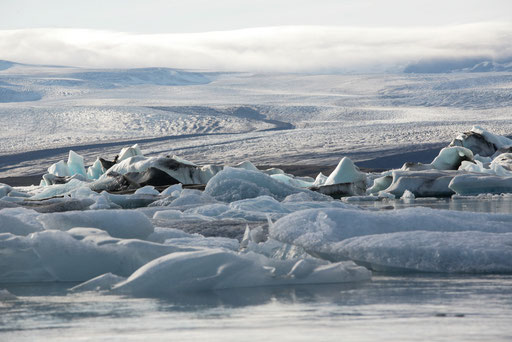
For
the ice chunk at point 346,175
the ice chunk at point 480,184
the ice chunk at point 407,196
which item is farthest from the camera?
the ice chunk at point 346,175

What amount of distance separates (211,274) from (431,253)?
105 cm

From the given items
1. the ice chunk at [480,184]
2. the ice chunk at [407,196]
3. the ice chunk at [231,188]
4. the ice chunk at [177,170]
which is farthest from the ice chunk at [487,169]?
the ice chunk at [231,188]

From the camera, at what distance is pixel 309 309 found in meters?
2.45

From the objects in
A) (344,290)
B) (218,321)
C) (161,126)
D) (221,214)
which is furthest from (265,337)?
(161,126)

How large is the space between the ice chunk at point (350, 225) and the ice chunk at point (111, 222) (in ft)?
2.11

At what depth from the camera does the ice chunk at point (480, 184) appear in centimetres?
1228

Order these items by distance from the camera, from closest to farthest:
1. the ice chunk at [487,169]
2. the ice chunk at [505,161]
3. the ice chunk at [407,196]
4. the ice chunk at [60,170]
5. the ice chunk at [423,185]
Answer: the ice chunk at [407,196]
the ice chunk at [423,185]
the ice chunk at [487,169]
the ice chunk at [505,161]
the ice chunk at [60,170]

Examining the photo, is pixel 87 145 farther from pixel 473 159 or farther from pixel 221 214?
pixel 221 214

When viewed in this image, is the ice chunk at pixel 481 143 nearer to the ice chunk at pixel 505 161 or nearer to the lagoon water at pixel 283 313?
the ice chunk at pixel 505 161

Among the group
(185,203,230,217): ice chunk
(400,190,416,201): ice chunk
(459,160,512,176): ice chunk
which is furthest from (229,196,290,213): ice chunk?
(459,160,512,176): ice chunk

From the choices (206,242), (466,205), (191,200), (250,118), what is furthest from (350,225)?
(250,118)

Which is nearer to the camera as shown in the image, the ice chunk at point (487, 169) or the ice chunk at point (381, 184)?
the ice chunk at point (487, 169)

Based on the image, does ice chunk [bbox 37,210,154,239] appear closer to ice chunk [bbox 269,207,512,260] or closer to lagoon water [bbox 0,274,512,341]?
ice chunk [bbox 269,207,512,260]

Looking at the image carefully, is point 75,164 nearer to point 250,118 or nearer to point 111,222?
point 111,222
